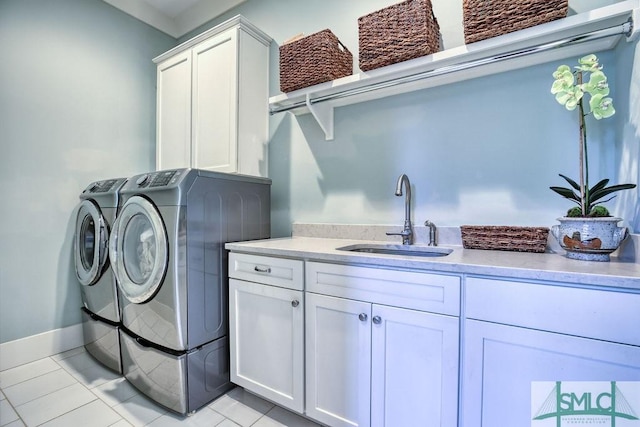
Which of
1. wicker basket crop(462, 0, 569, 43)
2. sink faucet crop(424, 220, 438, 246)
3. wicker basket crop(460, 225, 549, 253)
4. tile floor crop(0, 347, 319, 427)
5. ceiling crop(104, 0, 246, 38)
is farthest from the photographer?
ceiling crop(104, 0, 246, 38)

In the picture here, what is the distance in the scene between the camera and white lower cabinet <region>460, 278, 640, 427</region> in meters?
0.80

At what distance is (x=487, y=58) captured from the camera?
4.32 ft

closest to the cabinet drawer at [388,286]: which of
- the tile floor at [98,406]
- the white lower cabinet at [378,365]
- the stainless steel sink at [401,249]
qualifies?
the white lower cabinet at [378,365]

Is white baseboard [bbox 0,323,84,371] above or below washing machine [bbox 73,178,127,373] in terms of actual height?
below

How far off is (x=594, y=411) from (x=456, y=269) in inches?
20.7

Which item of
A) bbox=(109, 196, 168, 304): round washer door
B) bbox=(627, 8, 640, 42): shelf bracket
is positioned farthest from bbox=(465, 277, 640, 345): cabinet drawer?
bbox=(109, 196, 168, 304): round washer door

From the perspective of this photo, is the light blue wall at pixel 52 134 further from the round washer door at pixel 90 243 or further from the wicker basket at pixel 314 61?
the wicker basket at pixel 314 61

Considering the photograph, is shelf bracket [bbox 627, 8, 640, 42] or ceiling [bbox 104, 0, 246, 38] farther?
ceiling [bbox 104, 0, 246, 38]

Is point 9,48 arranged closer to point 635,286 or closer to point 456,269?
point 456,269

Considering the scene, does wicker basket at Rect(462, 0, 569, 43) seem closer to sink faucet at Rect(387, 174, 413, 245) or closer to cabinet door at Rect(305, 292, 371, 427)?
sink faucet at Rect(387, 174, 413, 245)

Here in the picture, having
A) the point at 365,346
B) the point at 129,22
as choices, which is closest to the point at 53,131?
the point at 129,22

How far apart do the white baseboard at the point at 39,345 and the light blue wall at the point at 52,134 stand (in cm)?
5

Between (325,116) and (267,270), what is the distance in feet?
3.59

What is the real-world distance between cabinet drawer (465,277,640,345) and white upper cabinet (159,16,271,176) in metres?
1.66
